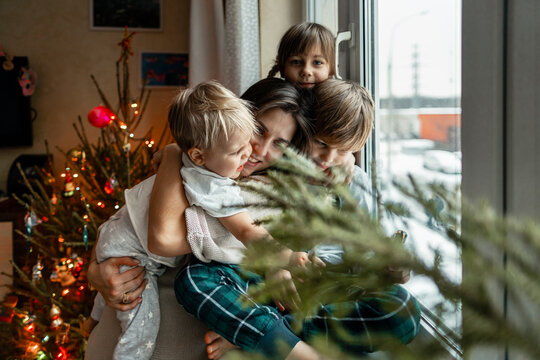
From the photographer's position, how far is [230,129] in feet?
3.75

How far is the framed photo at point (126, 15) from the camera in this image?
389 cm

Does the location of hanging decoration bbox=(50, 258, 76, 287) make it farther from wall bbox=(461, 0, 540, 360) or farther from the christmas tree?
wall bbox=(461, 0, 540, 360)

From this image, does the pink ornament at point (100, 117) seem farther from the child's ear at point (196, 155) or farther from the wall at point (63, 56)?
the child's ear at point (196, 155)

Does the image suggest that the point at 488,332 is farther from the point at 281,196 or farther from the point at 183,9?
the point at 183,9

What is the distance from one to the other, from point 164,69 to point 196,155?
2985 mm

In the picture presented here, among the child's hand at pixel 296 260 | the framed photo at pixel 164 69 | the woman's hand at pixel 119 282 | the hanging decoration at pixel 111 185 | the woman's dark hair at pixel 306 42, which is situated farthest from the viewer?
the framed photo at pixel 164 69

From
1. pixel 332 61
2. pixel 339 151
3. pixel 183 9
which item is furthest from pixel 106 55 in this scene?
pixel 339 151

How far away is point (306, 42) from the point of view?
4.79ft

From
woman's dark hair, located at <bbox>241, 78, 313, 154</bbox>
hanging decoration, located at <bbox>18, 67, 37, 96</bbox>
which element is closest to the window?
→ woman's dark hair, located at <bbox>241, 78, 313, 154</bbox>

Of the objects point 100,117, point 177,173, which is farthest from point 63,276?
point 177,173

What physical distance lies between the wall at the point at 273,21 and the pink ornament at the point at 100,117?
873mm

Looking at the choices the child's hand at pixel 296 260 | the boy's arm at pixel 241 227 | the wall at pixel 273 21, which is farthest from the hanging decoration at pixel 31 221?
the child's hand at pixel 296 260

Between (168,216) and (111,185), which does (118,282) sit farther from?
(111,185)

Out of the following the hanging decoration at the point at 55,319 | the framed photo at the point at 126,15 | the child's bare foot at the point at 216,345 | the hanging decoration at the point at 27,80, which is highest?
the framed photo at the point at 126,15
